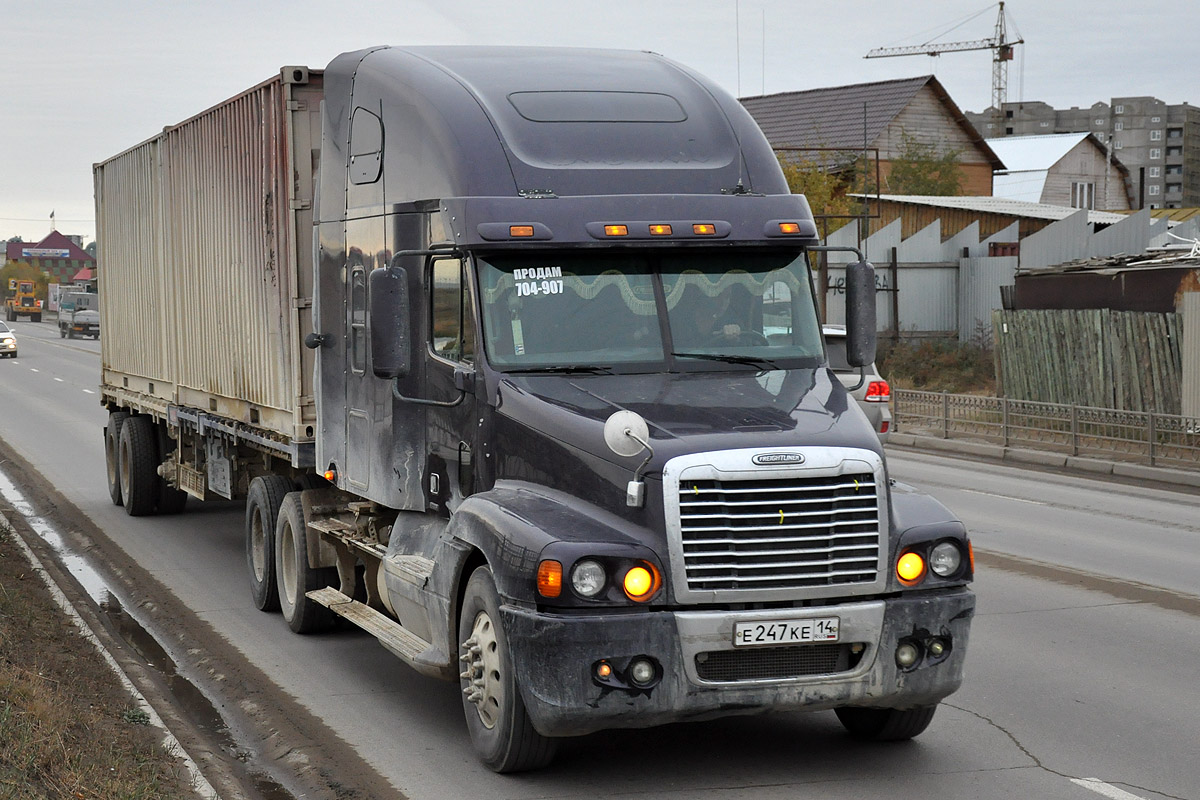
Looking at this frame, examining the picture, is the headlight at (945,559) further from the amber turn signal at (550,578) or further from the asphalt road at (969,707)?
the amber turn signal at (550,578)

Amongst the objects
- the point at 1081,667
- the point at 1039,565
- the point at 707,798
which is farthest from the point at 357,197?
the point at 1039,565

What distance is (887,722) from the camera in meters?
7.28

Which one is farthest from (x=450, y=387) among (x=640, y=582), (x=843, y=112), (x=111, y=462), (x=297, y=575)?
(x=843, y=112)

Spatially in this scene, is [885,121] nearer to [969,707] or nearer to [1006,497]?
[1006,497]

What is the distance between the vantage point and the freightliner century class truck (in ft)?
20.7

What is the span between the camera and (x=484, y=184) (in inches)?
300

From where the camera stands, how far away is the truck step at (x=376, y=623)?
774 centimetres

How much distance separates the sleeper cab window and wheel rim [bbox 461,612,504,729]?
10.3ft

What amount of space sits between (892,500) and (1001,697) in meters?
2.00

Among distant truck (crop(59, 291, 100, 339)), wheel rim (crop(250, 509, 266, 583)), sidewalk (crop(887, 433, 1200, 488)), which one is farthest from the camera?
distant truck (crop(59, 291, 100, 339))

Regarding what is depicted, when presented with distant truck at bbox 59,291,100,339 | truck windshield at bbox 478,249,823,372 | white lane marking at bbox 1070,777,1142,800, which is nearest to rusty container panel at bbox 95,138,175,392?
truck windshield at bbox 478,249,823,372

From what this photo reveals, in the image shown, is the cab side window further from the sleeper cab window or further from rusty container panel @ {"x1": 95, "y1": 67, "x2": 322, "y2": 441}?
rusty container panel @ {"x1": 95, "y1": 67, "x2": 322, "y2": 441}

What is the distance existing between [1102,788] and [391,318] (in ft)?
13.1

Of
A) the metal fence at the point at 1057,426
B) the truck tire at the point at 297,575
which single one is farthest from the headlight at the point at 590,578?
the metal fence at the point at 1057,426
